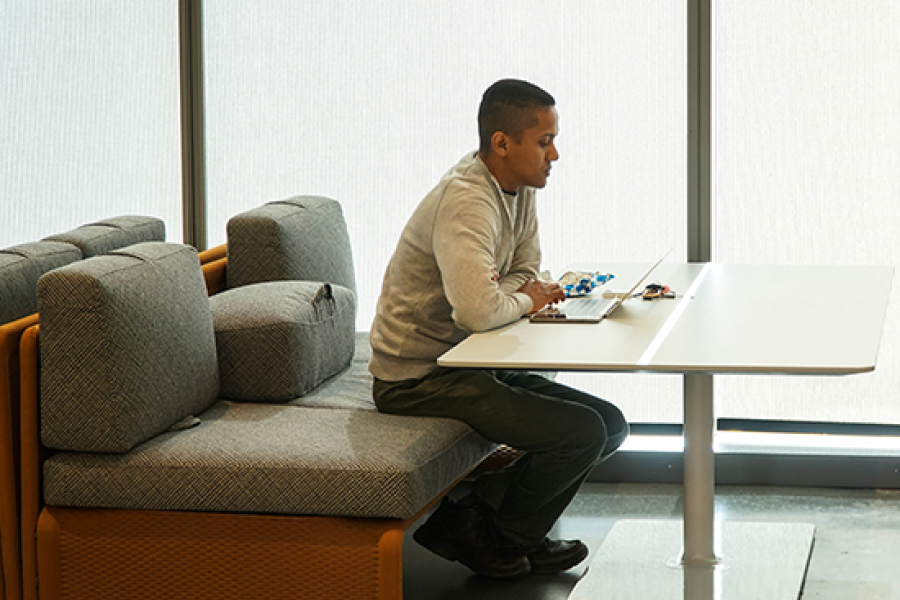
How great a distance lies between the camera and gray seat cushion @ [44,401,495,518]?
8.81 feet

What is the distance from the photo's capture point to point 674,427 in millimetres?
4082

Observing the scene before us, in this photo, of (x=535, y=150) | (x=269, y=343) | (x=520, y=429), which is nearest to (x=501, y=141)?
(x=535, y=150)

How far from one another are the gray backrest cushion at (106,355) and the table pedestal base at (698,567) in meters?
1.11

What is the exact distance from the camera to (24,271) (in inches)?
121

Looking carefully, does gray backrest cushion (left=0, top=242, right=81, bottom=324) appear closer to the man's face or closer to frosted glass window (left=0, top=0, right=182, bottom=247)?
frosted glass window (left=0, top=0, right=182, bottom=247)

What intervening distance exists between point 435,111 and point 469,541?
5.03 feet

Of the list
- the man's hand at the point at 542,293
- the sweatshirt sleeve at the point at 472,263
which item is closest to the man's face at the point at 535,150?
the sweatshirt sleeve at the point at 472,263

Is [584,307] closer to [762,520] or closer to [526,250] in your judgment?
[526,250]

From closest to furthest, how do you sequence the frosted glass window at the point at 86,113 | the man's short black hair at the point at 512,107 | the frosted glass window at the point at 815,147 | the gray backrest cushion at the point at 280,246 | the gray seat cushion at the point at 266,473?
the gray seat cushion at the point at 266,473 → the man's short black hair at the point at 512,107 → the gray backrest cushion at the point at 280,246 → the frosted glass window at the point at 815,147 → the frosted glass window at the point at 86,113

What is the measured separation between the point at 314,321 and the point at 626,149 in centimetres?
124

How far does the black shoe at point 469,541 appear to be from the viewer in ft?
10.5

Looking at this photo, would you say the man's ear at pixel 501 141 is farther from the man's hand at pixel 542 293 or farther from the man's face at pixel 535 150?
the man's hand at pixel 542 293

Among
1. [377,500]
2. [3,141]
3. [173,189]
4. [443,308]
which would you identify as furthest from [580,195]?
[3,141]

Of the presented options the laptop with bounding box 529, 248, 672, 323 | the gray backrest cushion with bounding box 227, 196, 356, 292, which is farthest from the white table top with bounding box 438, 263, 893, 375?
the gray backrest cushion with bounding box 227, 196, 356, 292
